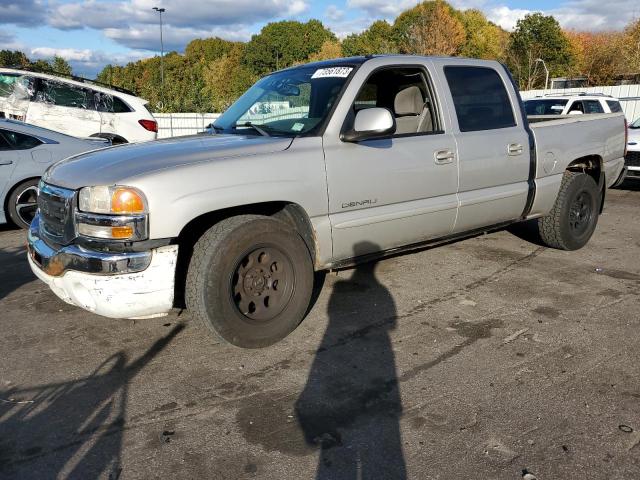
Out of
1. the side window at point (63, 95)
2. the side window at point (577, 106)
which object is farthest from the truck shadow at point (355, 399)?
the side window at point (577, 106)

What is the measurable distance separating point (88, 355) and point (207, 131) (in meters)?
2.03

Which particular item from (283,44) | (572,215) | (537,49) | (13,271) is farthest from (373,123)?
(283,44)

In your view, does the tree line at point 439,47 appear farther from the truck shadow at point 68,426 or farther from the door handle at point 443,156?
the truck shadow at point 68,426

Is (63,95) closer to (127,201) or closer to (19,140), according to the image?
(19,140)

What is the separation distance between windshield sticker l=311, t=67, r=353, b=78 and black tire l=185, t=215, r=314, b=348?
4.27 feet

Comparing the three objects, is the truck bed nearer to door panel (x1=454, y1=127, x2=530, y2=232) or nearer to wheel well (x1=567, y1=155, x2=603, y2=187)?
wheel well (x1=567, y1=155, x2=603, y2=187)

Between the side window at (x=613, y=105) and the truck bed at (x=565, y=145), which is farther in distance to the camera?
the side window at (x=613, y=105)

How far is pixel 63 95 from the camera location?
10336 millimetres

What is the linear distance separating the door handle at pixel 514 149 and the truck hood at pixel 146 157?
2186 mm

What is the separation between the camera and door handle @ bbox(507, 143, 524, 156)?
4856 millimetres

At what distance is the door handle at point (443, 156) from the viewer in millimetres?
4332

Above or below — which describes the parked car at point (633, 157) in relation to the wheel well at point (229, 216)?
above

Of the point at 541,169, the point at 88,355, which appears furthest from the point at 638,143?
the point at 88,355

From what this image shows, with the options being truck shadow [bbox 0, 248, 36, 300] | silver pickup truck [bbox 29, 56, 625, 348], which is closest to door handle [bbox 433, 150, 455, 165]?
silver pickup truck [bbox 29, 56, 625, 348]
